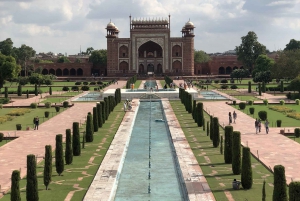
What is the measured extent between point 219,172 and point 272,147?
3.42m

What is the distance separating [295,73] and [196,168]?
2942 centimetres

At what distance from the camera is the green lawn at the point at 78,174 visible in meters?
9.56

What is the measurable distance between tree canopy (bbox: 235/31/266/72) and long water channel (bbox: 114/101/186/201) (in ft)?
151

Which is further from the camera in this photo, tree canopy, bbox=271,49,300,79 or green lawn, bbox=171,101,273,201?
tree canopy, bbox=271,49,300,79

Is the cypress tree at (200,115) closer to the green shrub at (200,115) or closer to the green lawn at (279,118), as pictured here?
the green shrub at (200,115)

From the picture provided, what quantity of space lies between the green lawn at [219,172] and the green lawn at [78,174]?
2721 mm

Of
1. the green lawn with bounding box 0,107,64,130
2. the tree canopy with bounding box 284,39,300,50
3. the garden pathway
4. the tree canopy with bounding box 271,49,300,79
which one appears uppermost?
the tree canopy with bounding box 284,39,300,50

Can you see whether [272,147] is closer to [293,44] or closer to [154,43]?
[154,43]

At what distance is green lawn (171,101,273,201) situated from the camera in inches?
372

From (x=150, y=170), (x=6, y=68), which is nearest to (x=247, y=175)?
(x=150, y=170)

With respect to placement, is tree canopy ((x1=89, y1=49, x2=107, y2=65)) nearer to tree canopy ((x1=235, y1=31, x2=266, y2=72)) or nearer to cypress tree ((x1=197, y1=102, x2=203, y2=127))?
tree canopy ((x1=235, y1=31, x2=266, y2=72))

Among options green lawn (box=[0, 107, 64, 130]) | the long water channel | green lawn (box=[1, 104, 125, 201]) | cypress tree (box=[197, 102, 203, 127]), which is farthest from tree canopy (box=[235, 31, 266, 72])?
green lawn (box=[1, 104, 125, 201])

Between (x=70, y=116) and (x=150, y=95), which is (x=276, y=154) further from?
(x=150, y=95)

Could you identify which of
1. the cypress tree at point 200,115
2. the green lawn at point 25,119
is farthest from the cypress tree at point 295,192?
the green lawn at point 25,119
